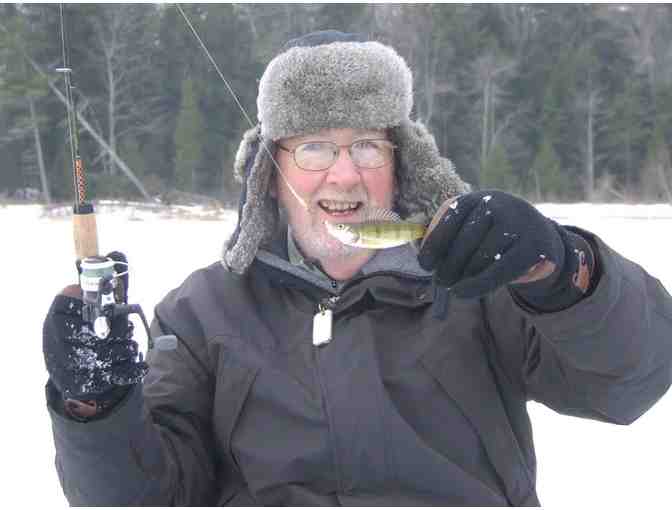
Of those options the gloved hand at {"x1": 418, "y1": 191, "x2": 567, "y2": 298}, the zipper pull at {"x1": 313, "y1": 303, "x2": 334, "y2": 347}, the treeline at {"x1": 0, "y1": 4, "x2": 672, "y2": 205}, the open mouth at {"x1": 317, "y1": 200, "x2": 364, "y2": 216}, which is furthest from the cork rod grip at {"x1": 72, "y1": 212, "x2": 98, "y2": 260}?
the treeline at {"x1": 0, "y1": 4, "x2": 672, "y2": 205}

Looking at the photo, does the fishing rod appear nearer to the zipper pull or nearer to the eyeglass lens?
the zipper pull

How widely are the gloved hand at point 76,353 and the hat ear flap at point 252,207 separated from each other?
2.69ft

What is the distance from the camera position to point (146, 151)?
79.0 ft

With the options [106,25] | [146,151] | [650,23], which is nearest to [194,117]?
[146,151]

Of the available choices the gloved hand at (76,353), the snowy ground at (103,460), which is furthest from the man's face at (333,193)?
the snowy ground at (103,460)

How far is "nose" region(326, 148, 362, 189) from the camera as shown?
271 centimetres

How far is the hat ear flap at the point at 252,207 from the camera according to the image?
2.79m

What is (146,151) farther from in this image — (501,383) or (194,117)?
(501,383)

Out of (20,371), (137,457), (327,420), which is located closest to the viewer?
(137,457)

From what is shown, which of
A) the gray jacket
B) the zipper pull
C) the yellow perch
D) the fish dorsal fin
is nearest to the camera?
the gray jacket

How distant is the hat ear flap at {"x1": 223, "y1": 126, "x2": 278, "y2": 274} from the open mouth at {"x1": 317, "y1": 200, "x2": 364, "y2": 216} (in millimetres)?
302

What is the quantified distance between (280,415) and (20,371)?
430 centimetres

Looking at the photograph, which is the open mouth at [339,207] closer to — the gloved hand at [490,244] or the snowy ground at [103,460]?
the gloved hand at [490,244]

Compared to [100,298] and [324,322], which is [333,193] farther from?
[100,298]
